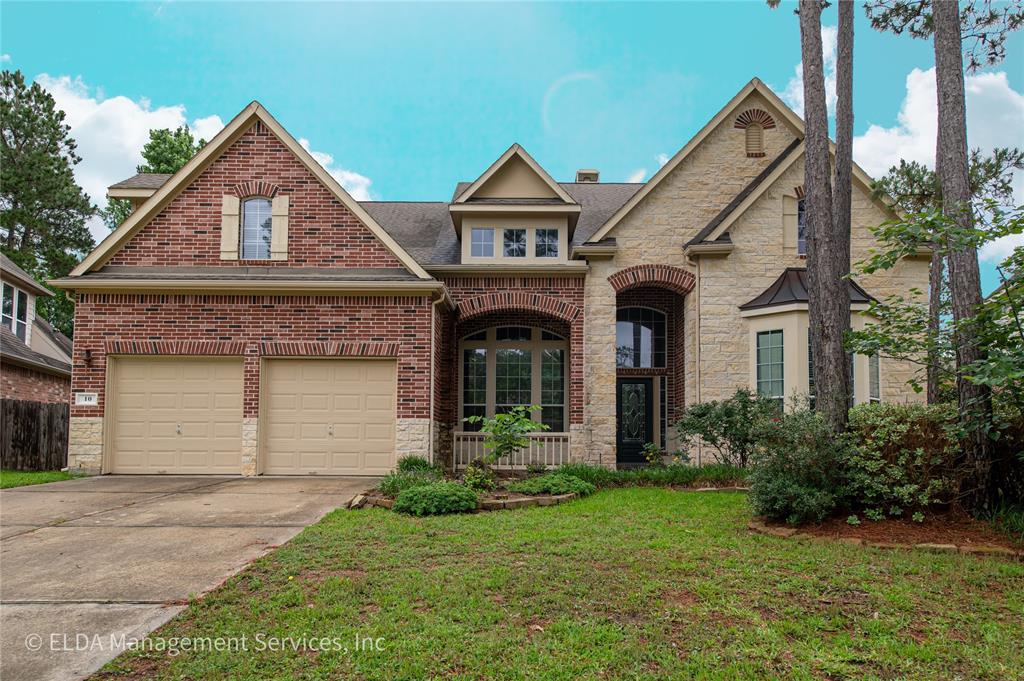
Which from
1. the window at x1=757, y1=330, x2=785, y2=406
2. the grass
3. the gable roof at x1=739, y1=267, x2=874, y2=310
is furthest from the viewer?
the window at x1=757, y1=330, x2=785, y2=406

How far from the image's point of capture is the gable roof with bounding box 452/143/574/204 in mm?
13914

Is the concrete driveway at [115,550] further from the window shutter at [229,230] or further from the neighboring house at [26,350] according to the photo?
the neighboring house at [26,350]

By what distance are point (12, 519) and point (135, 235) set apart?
6439 millimetres

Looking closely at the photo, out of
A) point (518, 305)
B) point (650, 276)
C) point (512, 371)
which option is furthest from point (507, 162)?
point (512, 371)

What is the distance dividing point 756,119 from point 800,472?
9588mm

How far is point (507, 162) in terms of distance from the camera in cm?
1408

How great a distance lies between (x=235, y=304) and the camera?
12305 mm

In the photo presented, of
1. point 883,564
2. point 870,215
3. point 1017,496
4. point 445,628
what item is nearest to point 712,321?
point 870,215

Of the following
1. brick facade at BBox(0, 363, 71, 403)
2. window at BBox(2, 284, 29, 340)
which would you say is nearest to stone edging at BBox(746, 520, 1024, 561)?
brick facade at BBox(0, 363, 71, 403)

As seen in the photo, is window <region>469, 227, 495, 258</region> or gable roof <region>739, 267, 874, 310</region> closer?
gable roof <region>739, 267, 874, 310</region>

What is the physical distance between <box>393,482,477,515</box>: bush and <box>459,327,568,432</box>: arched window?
6.59 meters

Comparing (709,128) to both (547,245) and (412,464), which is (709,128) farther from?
(412,464)

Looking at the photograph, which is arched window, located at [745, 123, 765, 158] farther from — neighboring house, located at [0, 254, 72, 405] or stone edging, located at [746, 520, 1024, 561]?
neighboring house, located at [0, 254, 72, 405]

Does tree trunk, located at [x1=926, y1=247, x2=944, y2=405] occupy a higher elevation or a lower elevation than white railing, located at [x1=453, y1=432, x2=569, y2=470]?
higher
